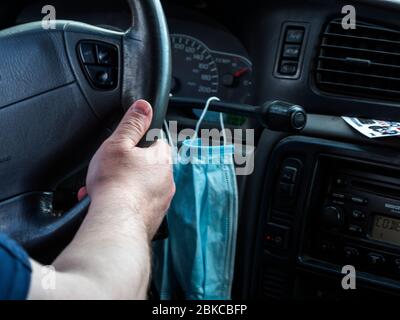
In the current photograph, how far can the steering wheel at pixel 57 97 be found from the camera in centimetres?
99

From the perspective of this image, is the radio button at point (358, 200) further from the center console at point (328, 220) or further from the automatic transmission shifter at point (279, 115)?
the automatic transmission shifter at point (279, 115)

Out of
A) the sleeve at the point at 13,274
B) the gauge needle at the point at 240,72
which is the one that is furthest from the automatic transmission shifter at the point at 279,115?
the sleeve at the point at 13,274

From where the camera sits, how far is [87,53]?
1039mm

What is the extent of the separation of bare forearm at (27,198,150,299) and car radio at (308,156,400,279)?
0.65 m

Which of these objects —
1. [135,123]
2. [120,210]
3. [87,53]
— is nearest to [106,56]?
[87,53]

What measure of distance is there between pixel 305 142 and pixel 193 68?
390 mm

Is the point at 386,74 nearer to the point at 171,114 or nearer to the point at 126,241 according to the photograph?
the point at 171,114

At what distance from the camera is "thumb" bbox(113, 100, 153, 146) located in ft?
2.86

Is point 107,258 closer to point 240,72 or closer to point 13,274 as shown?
point 13,274

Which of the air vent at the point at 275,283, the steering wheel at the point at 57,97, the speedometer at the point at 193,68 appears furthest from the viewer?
the speedometer at the point at 193,68

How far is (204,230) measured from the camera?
134cm

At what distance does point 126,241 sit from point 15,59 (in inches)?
18.4

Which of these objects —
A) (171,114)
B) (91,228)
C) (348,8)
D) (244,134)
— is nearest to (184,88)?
(171,114)

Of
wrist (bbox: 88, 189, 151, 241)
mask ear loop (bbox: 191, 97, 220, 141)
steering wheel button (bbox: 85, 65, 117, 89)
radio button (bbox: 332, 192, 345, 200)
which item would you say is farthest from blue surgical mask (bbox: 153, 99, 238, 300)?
wrist (bbox: 88, 189, 151, 241)
